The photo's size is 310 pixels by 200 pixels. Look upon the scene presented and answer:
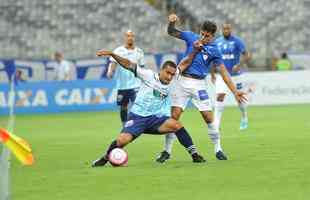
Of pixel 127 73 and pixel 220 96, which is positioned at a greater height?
pixel 127 73

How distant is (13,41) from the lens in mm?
36719

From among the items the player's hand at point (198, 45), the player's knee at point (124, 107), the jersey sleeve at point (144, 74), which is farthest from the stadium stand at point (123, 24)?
the jersey sleeve at point (144, 74)

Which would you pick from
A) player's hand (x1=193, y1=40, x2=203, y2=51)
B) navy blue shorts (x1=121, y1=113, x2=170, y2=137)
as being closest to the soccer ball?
navy blue shorts (x1=121, y1=113, x2=170, y2=137)

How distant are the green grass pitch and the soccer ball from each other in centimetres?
16

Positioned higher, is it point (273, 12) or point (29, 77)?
point (273, 12)

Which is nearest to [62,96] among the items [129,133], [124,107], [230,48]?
[124,107]

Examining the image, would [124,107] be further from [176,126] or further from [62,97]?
[62,97]

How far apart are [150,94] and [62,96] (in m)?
17.4

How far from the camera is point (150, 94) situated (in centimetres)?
1405

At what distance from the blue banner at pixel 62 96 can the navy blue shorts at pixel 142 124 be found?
17078mm

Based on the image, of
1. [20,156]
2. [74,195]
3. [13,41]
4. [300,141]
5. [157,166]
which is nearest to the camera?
[20,156]

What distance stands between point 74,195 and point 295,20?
28564 millimetres

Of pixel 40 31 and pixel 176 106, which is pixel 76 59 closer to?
pixel 40 31

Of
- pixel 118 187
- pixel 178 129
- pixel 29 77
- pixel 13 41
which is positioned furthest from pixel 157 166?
pixel 13 41
